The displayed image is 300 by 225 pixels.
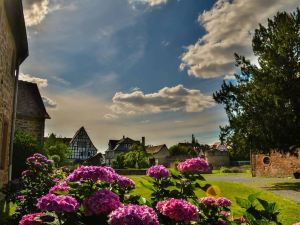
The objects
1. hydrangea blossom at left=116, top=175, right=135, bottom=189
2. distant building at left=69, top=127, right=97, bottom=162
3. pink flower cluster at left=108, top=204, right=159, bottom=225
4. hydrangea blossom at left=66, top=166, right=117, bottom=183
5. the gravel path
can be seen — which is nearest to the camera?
pink flower cluster at left=108, top=204, right=159, bottom=225

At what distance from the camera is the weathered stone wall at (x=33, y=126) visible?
2573cm

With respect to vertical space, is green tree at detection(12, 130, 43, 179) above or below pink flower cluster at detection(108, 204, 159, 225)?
above

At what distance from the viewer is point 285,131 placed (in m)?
21.5

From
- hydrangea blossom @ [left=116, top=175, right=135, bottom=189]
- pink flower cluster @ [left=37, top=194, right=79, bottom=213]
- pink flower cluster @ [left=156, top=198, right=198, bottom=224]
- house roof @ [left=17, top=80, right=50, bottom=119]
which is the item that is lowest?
pink flower cluster @ [left=156, top=198, right=198, bottom=224]

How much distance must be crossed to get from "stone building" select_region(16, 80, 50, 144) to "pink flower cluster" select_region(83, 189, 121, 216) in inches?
913

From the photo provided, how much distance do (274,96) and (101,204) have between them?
1984cm

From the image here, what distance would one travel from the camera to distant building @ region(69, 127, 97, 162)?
229 ft

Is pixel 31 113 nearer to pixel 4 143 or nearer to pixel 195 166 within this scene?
pixel 4 143

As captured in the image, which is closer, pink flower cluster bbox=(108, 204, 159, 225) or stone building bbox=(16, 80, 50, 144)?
pink flower cluster bbox=(108, 204, 159, 225)

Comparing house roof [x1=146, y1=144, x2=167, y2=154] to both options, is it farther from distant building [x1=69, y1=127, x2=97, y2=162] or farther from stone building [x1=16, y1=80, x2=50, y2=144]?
stone building [x1=16, y1=80, x2=50, y2=144]

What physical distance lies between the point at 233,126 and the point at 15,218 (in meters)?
18.1

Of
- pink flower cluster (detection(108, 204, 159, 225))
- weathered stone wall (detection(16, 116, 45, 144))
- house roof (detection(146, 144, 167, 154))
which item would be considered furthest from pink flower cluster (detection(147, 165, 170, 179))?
house roof (detection(146, 144, 167, 154))

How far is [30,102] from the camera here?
2753 centimetres

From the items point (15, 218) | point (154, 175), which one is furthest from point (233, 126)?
point (154, 175)
